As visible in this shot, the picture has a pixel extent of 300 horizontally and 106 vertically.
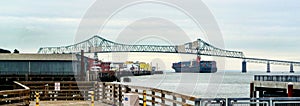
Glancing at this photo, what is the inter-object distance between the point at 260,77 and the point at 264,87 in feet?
18.6

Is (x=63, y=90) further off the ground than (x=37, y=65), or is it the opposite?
(x=37, y=65)

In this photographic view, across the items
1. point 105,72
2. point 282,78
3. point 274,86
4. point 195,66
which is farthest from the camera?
point 195,66

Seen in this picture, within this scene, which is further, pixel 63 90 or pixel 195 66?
pixel 195 66

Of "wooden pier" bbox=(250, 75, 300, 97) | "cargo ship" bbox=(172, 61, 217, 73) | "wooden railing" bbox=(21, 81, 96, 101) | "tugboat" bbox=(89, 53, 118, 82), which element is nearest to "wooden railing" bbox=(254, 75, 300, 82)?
"wooden pier" bbox=(250, 75, 300, 97)

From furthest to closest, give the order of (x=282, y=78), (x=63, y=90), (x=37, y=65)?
(x=282, y=78), (x=37, y=65), (x=63, y=90)

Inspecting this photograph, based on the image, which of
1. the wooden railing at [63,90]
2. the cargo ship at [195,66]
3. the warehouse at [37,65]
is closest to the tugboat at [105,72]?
the cargo ship at [195,66]

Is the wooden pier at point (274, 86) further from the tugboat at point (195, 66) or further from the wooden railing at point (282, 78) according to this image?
the tugboat at point (195, 66)

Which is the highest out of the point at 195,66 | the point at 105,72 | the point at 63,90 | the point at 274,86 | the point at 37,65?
the point at 37,65

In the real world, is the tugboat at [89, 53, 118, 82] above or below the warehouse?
below

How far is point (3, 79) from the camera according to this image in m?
56.5

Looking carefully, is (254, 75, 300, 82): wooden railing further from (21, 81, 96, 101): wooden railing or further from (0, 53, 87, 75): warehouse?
(21, 81, 96, 101): wooden railing

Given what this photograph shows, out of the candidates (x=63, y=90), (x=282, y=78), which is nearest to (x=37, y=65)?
(x=63, y=90)

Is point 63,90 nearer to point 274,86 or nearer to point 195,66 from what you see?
point 274,86

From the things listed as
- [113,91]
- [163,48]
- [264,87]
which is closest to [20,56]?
[264,87]
